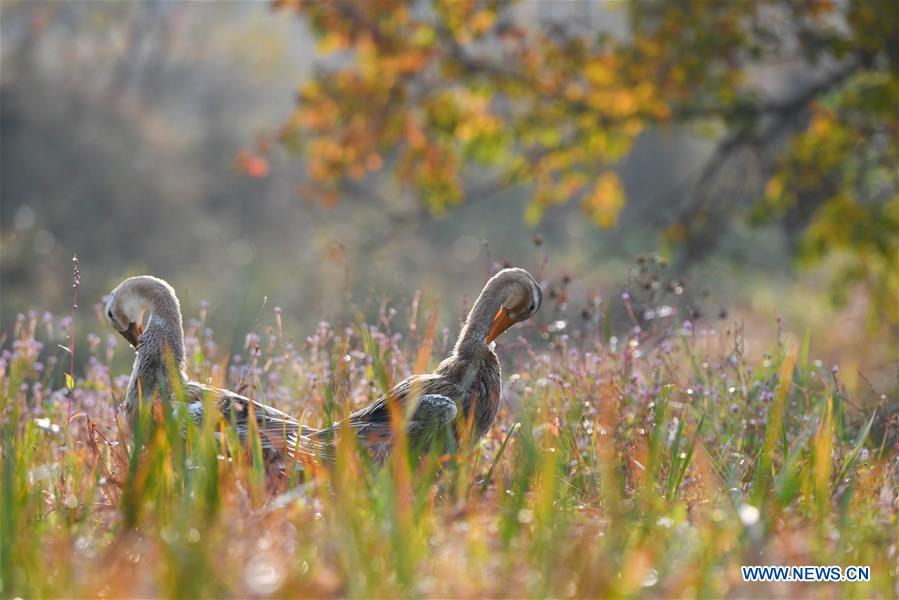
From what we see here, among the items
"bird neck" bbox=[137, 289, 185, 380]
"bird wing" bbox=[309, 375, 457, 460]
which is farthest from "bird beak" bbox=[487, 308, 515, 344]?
"bird neck" bbox=[137, 289, 185, 380]

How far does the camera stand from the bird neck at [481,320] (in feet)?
18.5

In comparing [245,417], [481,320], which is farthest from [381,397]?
[481,320]

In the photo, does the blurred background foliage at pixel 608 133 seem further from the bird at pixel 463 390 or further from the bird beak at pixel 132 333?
the bird beak at pixel 132 333

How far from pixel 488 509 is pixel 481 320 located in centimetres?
159

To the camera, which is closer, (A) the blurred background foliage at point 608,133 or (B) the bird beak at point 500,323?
(B) the bird beak at point 500,323

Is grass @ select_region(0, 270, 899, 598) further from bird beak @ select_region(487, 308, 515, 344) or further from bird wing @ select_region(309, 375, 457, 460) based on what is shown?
bird beak @ select_region(487, 308, 515, 344)

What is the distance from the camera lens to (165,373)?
5.57 metres

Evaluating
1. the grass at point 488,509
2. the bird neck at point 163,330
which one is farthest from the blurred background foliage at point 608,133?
the grass at point 488,509

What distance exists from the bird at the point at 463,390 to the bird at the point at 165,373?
0.18 meters

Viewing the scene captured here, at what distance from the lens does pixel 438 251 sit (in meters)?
37.7

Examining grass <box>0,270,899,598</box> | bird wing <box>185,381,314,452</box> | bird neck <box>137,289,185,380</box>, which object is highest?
bird neck <box>137,289,185,380</box>

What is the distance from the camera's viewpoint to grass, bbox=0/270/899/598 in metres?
3.46

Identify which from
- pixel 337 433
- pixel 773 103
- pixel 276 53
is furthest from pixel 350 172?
pixel 276 53

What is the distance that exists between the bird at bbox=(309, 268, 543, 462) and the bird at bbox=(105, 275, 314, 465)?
18 cm
